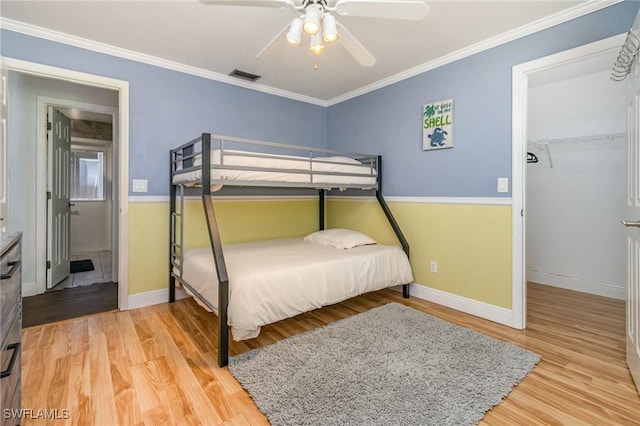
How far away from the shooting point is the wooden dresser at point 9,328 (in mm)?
887

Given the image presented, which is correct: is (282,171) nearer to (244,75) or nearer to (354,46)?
(354,46)

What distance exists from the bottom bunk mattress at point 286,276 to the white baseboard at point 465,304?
0.80 ft

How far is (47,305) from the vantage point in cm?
278

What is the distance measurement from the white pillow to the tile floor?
105 inches

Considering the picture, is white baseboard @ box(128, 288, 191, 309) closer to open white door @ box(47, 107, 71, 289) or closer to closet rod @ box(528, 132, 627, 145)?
open white door @ box(47, 107, 71, 289)

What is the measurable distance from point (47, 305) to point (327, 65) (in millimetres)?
3481

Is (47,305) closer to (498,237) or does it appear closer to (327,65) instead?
(327,65)

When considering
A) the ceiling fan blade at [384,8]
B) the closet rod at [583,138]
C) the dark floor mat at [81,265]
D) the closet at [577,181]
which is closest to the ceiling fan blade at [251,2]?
the ceiling fan blade at [384,8]

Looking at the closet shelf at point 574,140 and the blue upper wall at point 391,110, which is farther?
the closet shelf at point 574,140

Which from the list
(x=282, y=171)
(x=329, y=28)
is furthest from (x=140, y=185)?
(x=329, y=28)

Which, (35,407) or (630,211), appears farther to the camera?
(630,211)

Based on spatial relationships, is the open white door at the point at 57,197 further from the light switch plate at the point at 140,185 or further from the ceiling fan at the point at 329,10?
the ceiling fan at the point at 329,10

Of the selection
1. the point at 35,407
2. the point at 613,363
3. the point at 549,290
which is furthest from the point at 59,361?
the point at 549,290

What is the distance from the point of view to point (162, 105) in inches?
113
